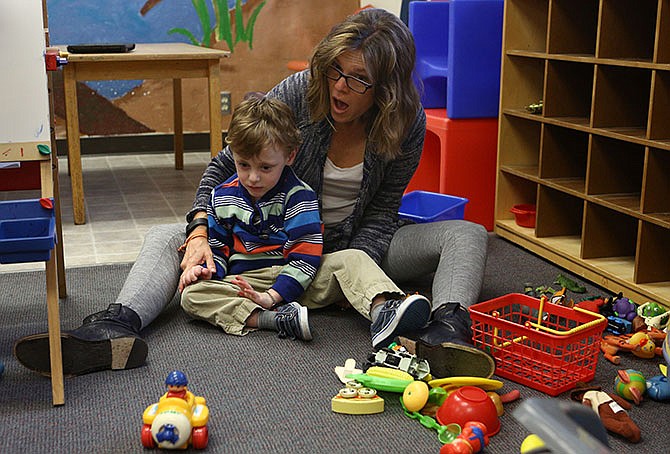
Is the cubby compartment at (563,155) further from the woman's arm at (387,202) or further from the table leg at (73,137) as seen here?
the table leg at (73,137)

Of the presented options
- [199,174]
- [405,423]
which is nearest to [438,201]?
[405,423]

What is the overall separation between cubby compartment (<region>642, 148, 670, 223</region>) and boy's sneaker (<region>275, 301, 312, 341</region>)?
99cm

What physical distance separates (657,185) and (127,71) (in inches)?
84.6

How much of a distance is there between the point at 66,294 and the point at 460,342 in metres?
1.18

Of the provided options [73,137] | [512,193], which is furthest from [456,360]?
[73,137]

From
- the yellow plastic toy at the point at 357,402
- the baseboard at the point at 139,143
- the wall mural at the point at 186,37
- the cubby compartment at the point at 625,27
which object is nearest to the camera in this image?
the yellow plastic toy at the point at 357,402

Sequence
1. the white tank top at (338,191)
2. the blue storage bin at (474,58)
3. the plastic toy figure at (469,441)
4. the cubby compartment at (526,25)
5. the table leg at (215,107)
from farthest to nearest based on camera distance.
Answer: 1. the table leg at (215,107)
2. the blue storage bin at (474,58)
3. the cubby compartment at (526,25)
4. the white tank top at (338,191)
5. the plastic toy figure at (469,441)

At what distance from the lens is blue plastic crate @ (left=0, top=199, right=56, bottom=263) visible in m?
1.52

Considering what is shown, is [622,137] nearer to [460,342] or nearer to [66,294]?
[460,342]

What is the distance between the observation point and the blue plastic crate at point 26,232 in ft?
5.00

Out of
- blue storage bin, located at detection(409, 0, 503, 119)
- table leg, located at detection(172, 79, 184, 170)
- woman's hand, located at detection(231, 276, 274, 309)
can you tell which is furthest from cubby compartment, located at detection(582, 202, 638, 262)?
table leg, located at detection(172, 79, 184, 170)

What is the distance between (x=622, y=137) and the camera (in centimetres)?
231

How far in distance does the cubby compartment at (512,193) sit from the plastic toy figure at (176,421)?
1.76 m

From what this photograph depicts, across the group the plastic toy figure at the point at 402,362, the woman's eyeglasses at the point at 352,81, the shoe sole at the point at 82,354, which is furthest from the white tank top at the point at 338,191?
the shoe sole at the point at 82,354
